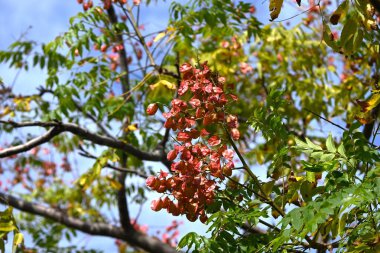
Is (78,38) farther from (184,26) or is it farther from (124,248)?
(124,248)

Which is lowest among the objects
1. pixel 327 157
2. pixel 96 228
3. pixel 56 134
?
pixel 327 157

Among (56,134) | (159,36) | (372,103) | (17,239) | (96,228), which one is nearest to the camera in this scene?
(372,103)

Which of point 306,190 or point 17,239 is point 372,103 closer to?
point 306,190

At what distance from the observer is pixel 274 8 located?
211 cm

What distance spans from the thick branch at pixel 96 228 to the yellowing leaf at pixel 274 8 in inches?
145

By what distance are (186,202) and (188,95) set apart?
457 mm

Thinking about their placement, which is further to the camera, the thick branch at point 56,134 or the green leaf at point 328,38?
the thick branch at point 56,134

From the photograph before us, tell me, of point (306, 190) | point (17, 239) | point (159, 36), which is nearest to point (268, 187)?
point (306, 190)

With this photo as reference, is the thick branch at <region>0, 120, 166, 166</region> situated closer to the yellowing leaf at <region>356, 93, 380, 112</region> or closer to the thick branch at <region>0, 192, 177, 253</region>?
the thick branch at <region>0, 192, 177, 253</region>

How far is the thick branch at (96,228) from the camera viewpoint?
5.55 m

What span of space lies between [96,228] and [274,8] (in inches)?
167

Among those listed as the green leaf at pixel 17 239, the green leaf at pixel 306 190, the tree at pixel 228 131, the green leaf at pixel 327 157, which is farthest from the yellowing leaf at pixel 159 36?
the green leaf at pixel 327 157

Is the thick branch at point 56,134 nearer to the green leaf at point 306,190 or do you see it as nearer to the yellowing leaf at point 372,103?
the green leaf at point 306,190

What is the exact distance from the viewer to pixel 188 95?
2.50m
